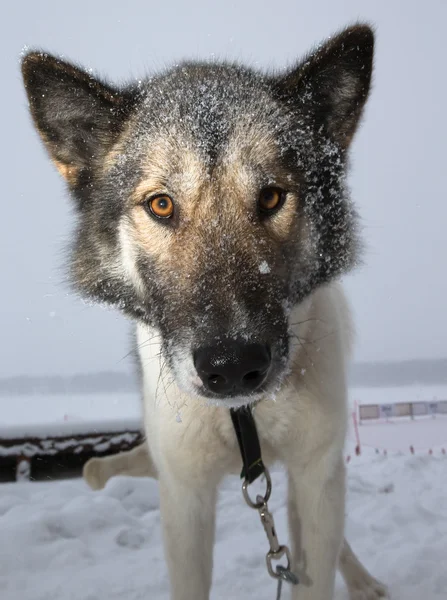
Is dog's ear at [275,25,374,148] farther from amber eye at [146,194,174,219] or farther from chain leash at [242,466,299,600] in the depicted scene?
chain leash at [242,466,299,600]

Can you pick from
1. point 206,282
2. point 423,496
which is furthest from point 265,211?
point 423,496

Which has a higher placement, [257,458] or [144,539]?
[257,458]

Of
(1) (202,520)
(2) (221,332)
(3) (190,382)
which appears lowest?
(1) (202,520)

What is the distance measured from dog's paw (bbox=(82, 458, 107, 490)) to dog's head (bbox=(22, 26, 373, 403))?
152cm

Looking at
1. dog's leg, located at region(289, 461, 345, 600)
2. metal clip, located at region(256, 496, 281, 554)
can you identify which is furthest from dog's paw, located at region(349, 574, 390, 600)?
metal clip, located at region(256, 496, 281, 554)

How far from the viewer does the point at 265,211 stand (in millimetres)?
1914

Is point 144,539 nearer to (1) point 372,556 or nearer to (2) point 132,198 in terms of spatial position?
(1) point 372,556

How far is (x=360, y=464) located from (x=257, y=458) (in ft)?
12.6

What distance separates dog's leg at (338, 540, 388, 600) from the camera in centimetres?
291

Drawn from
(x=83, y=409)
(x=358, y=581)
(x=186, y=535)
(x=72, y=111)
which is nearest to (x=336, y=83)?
(x=72, y=111)

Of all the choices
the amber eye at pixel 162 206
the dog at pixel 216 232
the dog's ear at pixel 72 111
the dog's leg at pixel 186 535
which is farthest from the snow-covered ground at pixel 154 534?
the dog's ear at pixel 72 111

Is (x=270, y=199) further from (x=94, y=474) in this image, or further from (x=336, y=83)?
(x=94, y=474)

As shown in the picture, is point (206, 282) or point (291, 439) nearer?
point (206, 282)

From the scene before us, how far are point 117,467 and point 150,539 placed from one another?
61 centimetres
